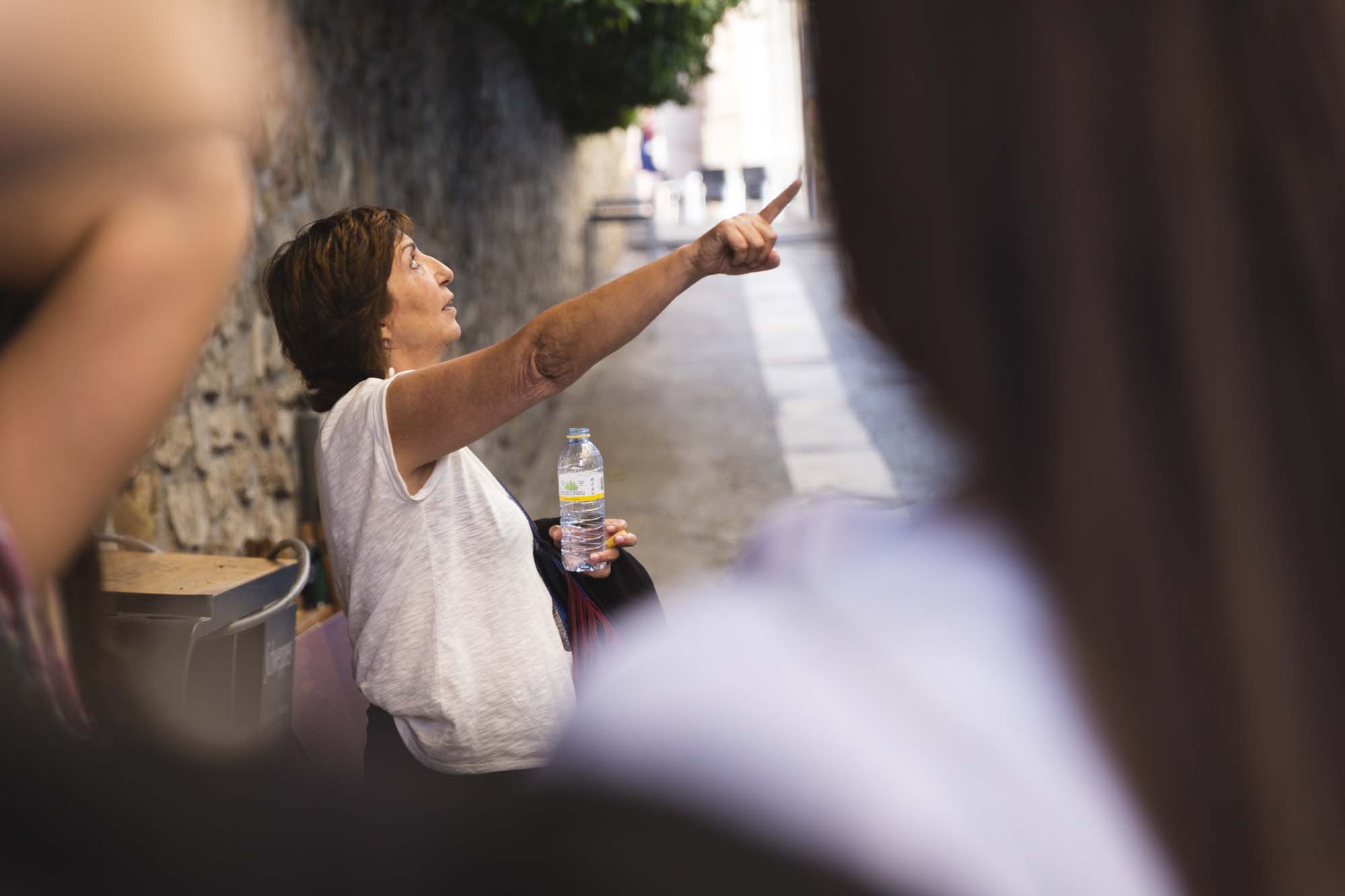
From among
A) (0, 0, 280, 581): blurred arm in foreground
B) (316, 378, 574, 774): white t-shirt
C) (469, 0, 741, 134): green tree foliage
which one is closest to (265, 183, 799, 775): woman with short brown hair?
(316, 378, 574, 774): white t-shirt

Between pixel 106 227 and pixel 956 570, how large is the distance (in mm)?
443

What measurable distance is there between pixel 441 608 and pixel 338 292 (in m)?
0.43

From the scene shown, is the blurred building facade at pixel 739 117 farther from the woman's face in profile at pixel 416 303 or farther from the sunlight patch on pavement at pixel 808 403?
the woman's face in profile at pixel 416 303

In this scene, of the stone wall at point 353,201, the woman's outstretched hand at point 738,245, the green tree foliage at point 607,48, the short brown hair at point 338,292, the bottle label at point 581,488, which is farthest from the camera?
the green tree foliage at point 607,48

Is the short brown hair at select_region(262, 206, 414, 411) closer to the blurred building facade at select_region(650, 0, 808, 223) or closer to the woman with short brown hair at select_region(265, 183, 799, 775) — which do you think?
the woman with short brown hair at select_region(265, 183, 799, 775)

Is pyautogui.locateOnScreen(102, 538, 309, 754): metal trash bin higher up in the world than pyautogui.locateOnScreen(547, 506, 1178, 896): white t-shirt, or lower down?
lower down

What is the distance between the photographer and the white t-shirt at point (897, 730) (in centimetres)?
43

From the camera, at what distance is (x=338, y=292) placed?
1368 mm

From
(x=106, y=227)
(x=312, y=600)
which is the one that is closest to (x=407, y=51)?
(x=312, y=600)

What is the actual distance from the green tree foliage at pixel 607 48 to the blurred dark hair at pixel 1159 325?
3.45 meters

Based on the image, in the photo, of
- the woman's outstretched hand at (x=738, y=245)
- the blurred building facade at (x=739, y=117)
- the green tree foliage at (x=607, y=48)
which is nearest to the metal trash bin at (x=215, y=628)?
the woman's outstretched hand at (x=738, y=245)

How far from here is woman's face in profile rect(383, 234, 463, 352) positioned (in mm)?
1412

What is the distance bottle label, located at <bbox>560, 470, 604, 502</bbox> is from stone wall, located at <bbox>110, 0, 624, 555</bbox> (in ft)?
2.77

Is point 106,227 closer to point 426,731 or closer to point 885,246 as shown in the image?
point 885,246
